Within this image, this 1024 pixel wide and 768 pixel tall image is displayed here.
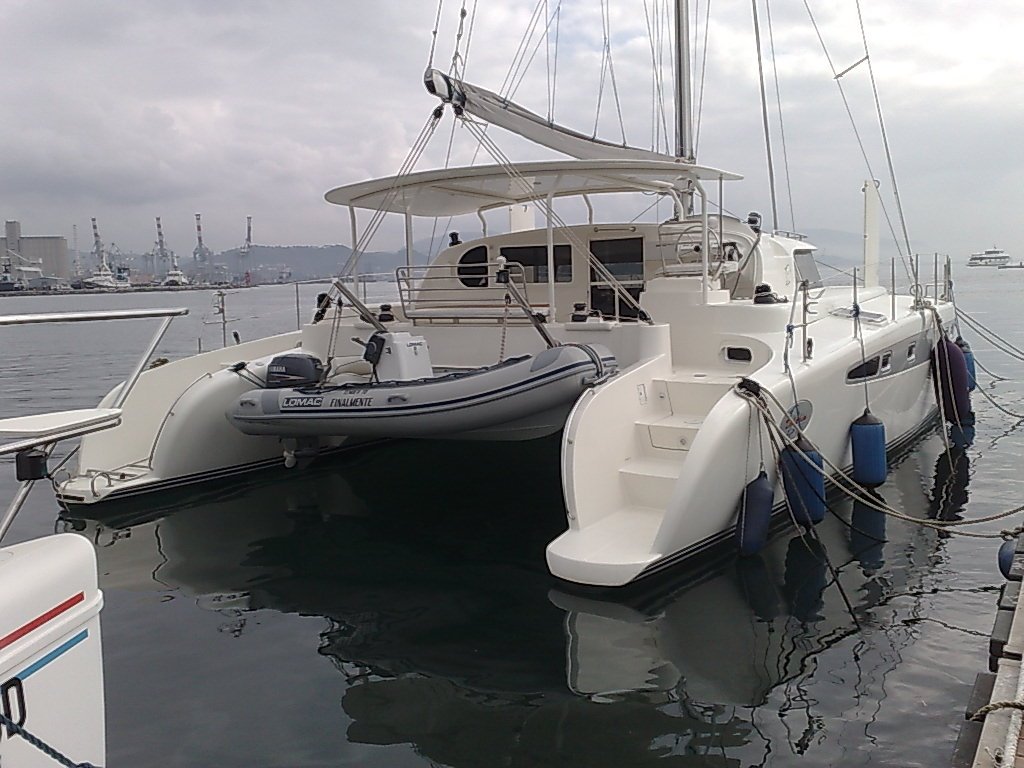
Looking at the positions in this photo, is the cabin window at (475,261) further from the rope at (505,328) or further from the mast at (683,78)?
the mast at (683,78)

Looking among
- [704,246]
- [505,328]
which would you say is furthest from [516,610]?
[704,246]

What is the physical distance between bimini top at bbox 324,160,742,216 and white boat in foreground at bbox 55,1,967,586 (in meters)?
0.02

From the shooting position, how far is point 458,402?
611 centimetres

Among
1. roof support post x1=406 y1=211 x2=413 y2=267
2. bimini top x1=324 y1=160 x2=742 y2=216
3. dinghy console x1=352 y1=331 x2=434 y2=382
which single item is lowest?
dinghy console x1=352 y1=331 x2=434 y2=382

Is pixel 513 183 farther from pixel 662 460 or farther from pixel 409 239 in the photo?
pixel 662 460

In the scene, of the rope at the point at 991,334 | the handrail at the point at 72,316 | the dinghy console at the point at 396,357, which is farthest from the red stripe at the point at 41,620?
the rope at the point at 991,334

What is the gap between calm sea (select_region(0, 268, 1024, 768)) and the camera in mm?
3568

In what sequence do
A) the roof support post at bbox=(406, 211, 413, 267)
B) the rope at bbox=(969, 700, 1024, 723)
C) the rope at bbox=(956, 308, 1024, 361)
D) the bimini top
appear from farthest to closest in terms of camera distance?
the rope at bbox=(956, 308, 1024, 361)
the roof support post at bbox=(406, 211, 413, 267)
the bimini top
the rope at bbox=(969, 700, 1024, 723)

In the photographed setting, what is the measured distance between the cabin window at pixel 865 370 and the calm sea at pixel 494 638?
3.51ft

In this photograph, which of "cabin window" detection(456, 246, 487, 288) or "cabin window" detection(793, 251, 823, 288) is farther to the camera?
"cabin window" detection(793, 251, 823, 288)

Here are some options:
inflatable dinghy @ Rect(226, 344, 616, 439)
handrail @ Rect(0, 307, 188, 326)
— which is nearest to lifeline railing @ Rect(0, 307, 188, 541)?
handrail @ Rect(0, 307, 188, 326)

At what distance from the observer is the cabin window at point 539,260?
28.5 ft

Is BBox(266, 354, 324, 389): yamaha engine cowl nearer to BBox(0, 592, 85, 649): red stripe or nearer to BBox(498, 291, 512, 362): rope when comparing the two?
BBox(498, 291, 512, 362): rope

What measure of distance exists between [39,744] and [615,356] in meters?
5.15
